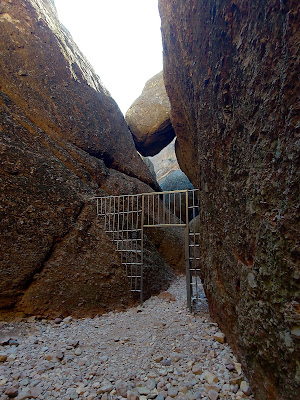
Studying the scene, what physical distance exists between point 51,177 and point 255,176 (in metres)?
4.50

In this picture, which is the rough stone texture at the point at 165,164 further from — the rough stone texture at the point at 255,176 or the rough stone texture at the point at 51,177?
the rough stone texture at the point at 255,176

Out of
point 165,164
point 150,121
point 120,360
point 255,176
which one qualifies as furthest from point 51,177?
point 165,164

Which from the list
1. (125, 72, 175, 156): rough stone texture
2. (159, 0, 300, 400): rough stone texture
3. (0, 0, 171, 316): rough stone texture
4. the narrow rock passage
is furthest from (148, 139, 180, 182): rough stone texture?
(159, 0, 300, 400): rough stone texture

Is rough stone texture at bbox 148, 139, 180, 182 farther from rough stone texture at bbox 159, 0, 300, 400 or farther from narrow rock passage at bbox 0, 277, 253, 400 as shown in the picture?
rough stone texture at bbox 159, 0, 300, 400

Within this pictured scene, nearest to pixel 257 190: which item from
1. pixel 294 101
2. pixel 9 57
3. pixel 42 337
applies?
pixel 294 101

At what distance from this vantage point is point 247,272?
230 cm

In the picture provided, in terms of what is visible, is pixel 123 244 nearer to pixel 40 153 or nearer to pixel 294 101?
pixel 40 153


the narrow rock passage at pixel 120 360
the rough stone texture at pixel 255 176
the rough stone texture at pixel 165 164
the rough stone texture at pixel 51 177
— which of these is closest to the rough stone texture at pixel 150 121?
the rough stone texture at pixel 51 177

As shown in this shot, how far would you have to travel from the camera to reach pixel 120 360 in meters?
3.04

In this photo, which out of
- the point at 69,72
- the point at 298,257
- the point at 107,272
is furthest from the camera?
the point at 69,72

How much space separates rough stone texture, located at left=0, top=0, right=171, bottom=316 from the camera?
4641mm

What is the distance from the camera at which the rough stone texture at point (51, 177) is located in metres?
4.64

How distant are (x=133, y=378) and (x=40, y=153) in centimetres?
478

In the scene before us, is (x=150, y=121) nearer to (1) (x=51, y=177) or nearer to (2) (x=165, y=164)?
(1) (x=51, y=177)
